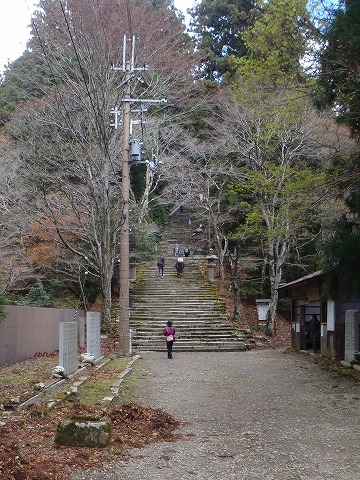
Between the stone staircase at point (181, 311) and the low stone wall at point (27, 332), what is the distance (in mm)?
4640

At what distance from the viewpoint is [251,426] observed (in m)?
7.54

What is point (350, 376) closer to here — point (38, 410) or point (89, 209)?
point (38, 410)

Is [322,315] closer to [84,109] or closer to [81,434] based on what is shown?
[84,109]

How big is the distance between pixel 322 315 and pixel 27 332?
984 centimetres

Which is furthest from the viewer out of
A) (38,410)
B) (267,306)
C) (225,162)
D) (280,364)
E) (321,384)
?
(225,162)

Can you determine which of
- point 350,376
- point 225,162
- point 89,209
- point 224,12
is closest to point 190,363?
point 350,376

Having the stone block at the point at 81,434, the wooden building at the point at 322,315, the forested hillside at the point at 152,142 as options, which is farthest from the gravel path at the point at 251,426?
the forested hillside at the point at 152,142

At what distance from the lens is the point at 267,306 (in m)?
27.7

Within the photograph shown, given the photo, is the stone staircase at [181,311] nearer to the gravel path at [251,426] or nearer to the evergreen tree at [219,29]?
the gravel path at [251,426]

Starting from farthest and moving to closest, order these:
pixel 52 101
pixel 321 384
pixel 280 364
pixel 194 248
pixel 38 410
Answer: pixel 194 248 < pixel 52 101 < pixel 280 364 < pixel 321 384 < pixel 38 410

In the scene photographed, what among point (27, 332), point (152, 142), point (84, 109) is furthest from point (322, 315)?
point (152, 142)

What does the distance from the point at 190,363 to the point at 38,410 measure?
31.6ft

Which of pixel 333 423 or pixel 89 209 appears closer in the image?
pixel 333 423

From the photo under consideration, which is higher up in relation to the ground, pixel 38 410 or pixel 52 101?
pixel 52 101
